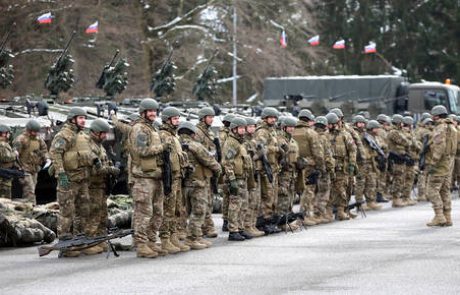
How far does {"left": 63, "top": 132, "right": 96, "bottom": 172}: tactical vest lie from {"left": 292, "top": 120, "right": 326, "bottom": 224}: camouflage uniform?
5.33m

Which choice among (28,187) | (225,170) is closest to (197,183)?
(225,170)

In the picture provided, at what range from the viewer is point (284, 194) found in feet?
62.5

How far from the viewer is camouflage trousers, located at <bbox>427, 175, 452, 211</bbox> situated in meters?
19.3

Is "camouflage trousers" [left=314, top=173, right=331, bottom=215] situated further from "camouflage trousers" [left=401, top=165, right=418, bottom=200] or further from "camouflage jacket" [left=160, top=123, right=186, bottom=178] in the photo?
"camouflage trousers" [left=401, top=165, right=418, bottom=200]

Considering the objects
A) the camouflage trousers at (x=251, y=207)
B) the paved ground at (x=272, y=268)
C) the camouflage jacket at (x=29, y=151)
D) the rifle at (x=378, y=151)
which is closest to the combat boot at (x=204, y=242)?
the paved ground at (x=272, y=268)

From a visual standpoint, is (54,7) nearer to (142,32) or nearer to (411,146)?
(142,32)

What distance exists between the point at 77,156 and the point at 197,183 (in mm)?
1703

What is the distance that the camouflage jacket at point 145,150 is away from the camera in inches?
596

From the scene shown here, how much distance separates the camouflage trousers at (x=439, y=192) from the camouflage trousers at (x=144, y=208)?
18.3 ft

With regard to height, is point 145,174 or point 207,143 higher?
point 207,143

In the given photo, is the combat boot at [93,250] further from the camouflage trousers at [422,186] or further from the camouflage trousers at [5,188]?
the camouflage trousers at [422,186]

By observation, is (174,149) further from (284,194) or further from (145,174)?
(284,194)

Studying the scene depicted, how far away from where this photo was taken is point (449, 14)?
5888 cm

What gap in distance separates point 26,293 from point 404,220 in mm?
10117
